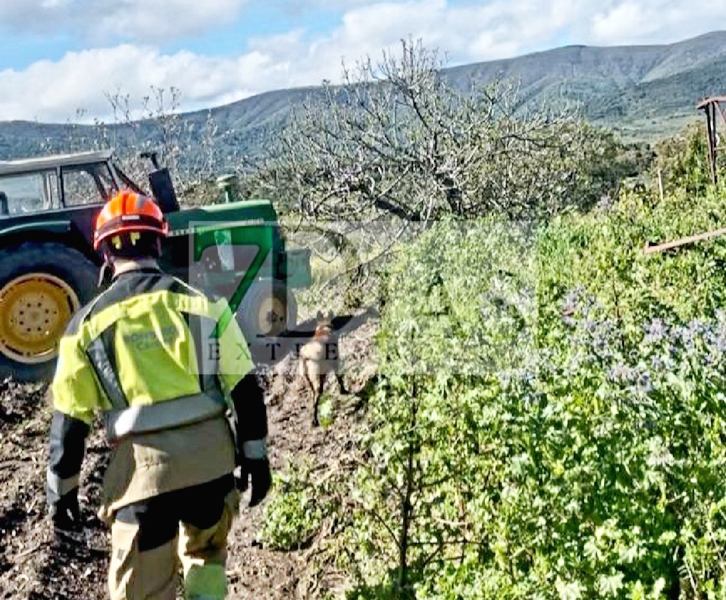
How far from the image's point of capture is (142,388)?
3314 mm

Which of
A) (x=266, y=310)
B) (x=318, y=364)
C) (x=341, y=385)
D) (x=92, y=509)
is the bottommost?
(x=92, y=509)

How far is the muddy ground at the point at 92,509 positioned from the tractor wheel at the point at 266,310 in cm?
73

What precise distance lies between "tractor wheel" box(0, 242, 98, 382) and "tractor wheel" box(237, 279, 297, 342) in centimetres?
147

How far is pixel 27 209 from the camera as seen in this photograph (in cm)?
799

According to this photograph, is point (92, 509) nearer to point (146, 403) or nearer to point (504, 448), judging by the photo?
point (146, 403)

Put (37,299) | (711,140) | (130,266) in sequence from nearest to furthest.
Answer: (130,266)
(37,299)
(711,140)

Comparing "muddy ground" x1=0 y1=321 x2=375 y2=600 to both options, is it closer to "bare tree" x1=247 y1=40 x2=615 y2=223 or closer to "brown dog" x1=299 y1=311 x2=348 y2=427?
"brown dog" x1=299 y1=311 x2=348 y2=427

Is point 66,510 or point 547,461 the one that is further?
point 66,510

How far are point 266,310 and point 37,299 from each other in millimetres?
2012

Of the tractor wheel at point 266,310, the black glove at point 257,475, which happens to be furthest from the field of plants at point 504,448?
the tractor wheel at point 266,310

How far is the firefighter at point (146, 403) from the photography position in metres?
3.31

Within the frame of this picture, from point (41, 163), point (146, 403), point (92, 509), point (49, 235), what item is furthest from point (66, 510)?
point (41, 163)

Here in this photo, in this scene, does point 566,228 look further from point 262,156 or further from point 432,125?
point 262,156

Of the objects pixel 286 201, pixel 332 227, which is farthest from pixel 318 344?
pixel 286 201
